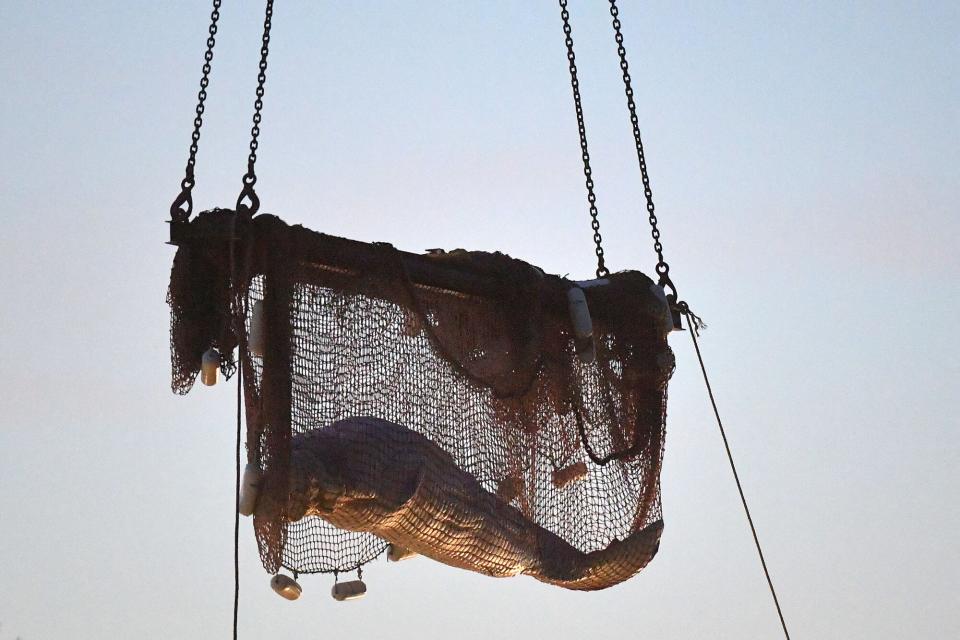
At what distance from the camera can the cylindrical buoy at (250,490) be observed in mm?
3133

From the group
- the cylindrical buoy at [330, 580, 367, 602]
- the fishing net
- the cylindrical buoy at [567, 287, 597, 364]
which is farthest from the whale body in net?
the cylindrical buoy at [567, 287, 597, 364]

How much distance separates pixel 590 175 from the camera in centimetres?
438

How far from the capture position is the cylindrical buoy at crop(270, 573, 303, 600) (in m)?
3.18

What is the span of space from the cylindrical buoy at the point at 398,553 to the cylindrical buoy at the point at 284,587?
14.0 inches

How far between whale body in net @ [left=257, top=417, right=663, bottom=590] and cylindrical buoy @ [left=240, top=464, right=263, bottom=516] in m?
0.02

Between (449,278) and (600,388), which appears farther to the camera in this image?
(600,388)

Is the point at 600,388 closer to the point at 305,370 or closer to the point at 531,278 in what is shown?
the point at 531,278

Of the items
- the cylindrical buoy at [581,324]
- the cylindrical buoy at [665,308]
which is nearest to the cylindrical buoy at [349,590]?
the cylindrical buoy at [581,324]

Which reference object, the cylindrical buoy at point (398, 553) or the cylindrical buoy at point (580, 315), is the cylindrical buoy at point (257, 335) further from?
the cylindrical buoy at point (580, 315)

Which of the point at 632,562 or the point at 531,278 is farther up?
the point at 531,278

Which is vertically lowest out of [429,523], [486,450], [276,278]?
[429,523]

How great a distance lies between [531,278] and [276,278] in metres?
0.76

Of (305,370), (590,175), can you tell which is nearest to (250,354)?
(305,370)

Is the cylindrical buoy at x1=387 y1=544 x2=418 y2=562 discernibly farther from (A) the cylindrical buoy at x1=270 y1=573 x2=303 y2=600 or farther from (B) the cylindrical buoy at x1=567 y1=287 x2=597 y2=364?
(B) the cylindrical buoy at x1=567 y1=287 x2=597 y2=364
